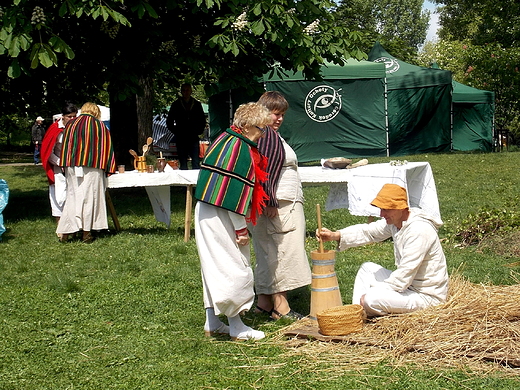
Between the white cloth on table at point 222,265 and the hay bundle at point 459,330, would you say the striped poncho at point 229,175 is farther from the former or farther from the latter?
the hay bundle at point 459,330

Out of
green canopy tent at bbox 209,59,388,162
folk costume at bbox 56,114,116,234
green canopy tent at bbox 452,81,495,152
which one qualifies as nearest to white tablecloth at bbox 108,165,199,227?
folk costume at bbox 56,114,116,234

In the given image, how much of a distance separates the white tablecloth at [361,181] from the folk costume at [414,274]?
8.66 ft

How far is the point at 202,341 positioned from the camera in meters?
5.12

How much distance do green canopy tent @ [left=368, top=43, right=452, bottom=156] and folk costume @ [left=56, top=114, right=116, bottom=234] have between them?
12728mm

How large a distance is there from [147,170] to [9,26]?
2695 millimetres

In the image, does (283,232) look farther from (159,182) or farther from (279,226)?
(159,182)

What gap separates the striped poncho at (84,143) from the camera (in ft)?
29.0

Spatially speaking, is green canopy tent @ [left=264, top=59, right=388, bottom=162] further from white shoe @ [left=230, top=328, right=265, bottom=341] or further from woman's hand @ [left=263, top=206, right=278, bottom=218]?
white shoe @ [left=230, top=328, right=265, bottom=341]

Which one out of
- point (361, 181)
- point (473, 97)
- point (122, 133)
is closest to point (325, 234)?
point (361, 181)

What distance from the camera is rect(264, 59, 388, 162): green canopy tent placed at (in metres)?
19.7

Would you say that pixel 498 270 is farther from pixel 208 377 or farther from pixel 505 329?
pixel 208 377

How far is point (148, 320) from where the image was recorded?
5.74 meters

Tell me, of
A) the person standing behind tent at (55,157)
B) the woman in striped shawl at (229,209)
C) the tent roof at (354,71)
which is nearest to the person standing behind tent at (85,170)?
the person standing behind tent at (55,157)

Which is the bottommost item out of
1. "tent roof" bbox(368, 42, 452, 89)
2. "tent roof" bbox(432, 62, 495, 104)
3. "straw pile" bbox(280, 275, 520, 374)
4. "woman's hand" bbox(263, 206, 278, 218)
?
"straw pile" bbox(280, 275, 520, 374)
